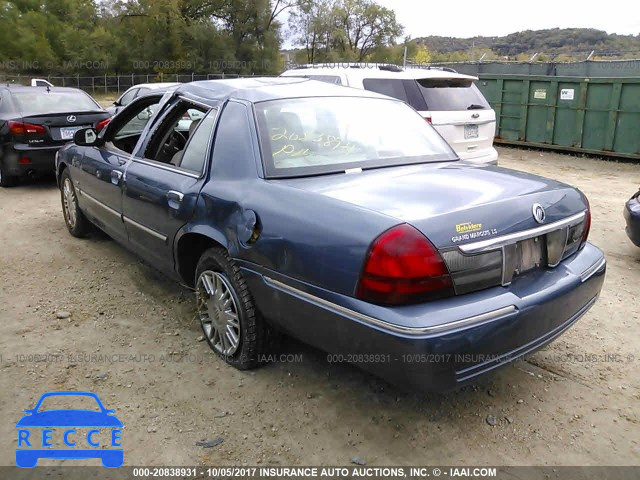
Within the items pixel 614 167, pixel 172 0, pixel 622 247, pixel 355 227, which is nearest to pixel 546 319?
pixel 355 227

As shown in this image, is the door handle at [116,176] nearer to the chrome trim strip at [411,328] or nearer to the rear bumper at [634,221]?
the chrome trim strip at [411,328]

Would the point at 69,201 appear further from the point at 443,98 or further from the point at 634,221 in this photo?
the point at 634,221

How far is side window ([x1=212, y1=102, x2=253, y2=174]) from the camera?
320 cm

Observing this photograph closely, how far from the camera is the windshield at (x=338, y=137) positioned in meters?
3.17

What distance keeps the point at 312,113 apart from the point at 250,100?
39 centimetres

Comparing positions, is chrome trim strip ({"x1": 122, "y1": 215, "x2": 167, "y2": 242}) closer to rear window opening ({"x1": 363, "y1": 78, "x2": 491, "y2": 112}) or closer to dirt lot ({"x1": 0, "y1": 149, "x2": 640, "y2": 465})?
dirt lot ({"x1": 0, "y1": 149, "x2": 640, "y2": 465})

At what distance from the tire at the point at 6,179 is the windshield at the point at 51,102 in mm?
899

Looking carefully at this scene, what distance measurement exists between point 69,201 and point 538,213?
482cm

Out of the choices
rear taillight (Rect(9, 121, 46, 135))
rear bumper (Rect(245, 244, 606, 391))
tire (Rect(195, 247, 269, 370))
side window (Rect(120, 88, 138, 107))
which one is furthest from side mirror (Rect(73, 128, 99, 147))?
side window (Rect(120, 88, 138, 107))

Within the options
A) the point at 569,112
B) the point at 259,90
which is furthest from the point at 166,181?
the point at 569,112

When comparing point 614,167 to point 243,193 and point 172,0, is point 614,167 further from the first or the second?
point 172,0

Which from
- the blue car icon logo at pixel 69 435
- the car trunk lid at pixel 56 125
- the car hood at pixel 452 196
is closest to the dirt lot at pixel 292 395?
the blue car icon logo at pixel 69 435

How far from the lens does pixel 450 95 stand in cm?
721

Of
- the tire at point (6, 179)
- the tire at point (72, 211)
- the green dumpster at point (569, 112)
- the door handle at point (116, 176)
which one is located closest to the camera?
the door handle at point (116, 176)
